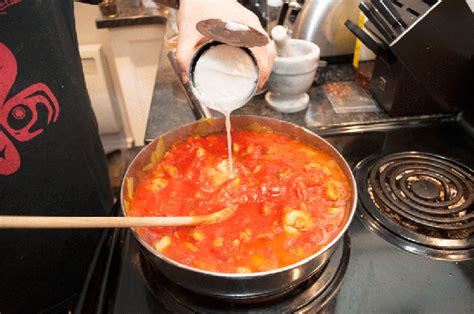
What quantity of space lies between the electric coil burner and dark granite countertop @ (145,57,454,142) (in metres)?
0.21

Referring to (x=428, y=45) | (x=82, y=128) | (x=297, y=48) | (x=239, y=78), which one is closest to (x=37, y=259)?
(x=82, y=128)

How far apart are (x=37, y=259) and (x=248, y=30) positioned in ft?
2.93

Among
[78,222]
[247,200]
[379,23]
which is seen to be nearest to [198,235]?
[247,200]

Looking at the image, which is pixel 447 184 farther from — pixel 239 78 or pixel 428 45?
pixel 239 78

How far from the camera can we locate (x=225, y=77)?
1.03 m

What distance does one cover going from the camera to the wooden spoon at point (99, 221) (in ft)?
2.03

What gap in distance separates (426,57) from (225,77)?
0.74 metres

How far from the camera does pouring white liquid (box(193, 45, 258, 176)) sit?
1000 millimetres

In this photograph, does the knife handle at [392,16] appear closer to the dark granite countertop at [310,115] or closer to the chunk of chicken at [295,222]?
the dark granite countertop at [310,115]

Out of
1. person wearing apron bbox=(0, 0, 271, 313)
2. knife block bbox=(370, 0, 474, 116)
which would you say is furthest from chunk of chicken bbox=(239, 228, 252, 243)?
knife block bbox=(370, 0, 474, 116)

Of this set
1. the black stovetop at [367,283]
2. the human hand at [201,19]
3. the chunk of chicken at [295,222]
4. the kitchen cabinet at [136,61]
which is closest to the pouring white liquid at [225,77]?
the human hand at [201,19]

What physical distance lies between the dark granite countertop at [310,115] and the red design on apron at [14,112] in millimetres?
387

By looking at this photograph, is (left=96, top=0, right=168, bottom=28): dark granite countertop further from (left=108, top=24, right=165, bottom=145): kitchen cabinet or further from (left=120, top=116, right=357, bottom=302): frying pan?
(left=120, top=116, right=357, bottom=302): frying pan

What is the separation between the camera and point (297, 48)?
4.72 feet
